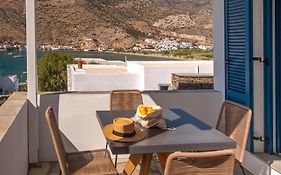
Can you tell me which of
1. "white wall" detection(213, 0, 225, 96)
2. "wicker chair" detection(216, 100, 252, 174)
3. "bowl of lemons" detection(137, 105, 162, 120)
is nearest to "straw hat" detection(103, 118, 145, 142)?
"bowl of lemons" detection(137, 105, 162, 120)

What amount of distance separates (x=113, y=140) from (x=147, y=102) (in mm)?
2286

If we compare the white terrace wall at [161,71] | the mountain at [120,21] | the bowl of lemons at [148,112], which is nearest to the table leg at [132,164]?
the bowl of lemons at [148,112]

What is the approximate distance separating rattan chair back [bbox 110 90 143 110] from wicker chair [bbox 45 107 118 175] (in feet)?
3.20

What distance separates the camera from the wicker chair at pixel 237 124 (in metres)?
3.16

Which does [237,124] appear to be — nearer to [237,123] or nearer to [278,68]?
[237,123]

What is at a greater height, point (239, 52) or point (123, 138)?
point (239, 52)

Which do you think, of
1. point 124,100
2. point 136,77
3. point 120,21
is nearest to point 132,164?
point 124,100

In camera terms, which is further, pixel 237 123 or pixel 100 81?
pixel 100 81

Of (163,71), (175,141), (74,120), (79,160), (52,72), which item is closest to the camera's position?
(175,141)

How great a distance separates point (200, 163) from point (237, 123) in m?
1.39

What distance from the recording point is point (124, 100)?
14.2 ft

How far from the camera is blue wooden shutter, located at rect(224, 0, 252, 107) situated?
13.7 ft

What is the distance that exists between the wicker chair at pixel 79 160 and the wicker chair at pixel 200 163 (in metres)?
0.95

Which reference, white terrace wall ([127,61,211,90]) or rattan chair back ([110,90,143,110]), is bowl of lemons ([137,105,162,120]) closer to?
rattan chair back ([110,90,143,110])
